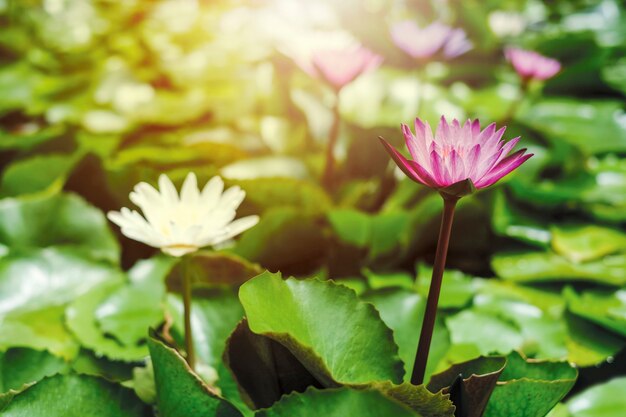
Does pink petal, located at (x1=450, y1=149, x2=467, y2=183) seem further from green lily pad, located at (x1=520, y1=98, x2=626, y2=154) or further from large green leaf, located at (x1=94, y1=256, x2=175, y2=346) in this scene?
green lily pad, located at (x1=520, y1=98, x2=626, y2=154)

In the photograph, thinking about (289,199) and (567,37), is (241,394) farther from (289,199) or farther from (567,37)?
(567,37)

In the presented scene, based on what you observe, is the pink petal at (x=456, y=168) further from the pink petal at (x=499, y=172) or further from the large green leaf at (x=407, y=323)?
the large green leaf at (x=407, y=323)

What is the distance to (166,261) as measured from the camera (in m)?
0.97

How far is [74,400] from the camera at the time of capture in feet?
1.90

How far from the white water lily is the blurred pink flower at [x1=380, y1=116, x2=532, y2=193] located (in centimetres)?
20

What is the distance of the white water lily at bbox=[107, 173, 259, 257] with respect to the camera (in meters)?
0.59

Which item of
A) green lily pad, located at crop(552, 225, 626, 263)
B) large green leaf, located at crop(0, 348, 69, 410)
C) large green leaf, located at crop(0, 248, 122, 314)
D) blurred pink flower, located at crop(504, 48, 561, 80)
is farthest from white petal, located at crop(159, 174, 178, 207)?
blurred pink flower, located at crop(504, 48, 561, 80)

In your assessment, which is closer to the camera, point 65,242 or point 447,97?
point 65,242

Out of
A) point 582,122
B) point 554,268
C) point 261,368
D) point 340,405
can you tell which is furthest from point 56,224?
point 582,122

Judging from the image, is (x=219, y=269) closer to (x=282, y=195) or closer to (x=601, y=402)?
(x=282, y=195)

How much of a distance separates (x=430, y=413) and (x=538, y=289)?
1.91 feet

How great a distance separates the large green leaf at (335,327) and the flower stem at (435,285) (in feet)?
0.06

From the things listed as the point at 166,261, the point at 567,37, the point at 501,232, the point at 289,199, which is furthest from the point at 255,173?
the point at 567,37

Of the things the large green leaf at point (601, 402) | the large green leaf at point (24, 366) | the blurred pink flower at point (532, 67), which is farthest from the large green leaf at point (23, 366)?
the blurred pink flower at point (532, 67)
